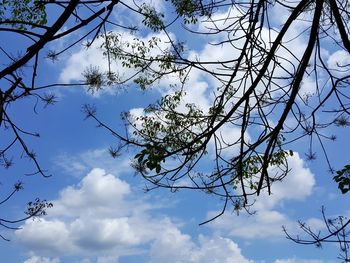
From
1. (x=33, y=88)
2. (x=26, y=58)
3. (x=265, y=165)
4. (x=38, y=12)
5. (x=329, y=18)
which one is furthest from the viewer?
(x=38, y=12)

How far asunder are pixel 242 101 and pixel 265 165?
1.61ft

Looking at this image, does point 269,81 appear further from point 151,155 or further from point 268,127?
point 151,155

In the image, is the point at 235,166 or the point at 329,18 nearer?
the point at 235,166

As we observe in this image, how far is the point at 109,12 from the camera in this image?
324cm

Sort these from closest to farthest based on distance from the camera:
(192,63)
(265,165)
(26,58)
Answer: (26,58), (265,165), (192,63)

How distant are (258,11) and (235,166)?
118 centimetres

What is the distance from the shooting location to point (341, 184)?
3.51 m

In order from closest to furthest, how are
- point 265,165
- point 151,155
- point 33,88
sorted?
point 151,155
point 33,88
point 265,165

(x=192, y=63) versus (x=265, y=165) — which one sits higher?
(x=192, y=63)

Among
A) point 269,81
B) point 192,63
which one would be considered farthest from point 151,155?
point 269,81

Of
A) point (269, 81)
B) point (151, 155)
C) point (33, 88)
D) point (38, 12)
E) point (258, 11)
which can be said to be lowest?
point (151, 155)

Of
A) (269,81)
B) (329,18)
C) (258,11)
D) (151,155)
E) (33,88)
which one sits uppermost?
(329,18)

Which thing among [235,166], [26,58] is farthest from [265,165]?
[26,58]

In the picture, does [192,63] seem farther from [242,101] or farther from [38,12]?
[38,12]
